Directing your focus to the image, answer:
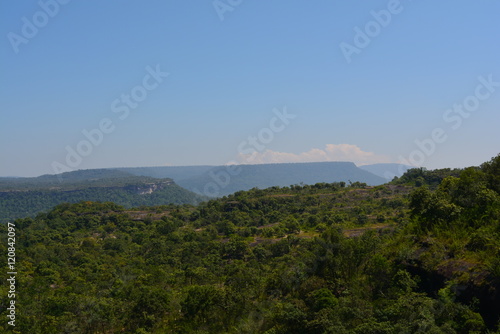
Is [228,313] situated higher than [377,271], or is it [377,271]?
[377,271]

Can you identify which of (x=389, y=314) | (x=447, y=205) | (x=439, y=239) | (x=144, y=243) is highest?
(x=447, y=205)

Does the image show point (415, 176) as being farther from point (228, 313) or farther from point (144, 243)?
point (228, 313)

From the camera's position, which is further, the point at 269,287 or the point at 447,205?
the point at 269,287

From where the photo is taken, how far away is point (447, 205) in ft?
85.0

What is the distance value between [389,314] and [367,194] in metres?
66.8

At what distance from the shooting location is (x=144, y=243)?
211ft

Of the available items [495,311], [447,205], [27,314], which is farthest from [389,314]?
[27,314]

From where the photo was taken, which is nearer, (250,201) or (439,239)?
(439,239)

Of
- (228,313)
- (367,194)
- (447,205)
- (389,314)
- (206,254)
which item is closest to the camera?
(389,314)

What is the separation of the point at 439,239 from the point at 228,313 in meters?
14.8

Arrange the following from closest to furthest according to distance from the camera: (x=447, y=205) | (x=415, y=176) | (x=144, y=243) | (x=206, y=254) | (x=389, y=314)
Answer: (x=389, y=314), (x=447, y=205), (x=206, y=254), (x=144, y=243), (x=415, y=176)

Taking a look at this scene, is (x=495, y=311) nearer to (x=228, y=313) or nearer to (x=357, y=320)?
(x=357, y=320)

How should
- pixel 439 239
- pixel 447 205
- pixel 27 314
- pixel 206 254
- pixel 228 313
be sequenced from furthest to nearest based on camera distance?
1. pixel 206 254
2. pixel 27 314
3. pixel 228 313
4. pixel 447 205
5. pixel 439 239

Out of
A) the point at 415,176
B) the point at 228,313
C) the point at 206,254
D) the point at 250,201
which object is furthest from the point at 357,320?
the point at 415,176
